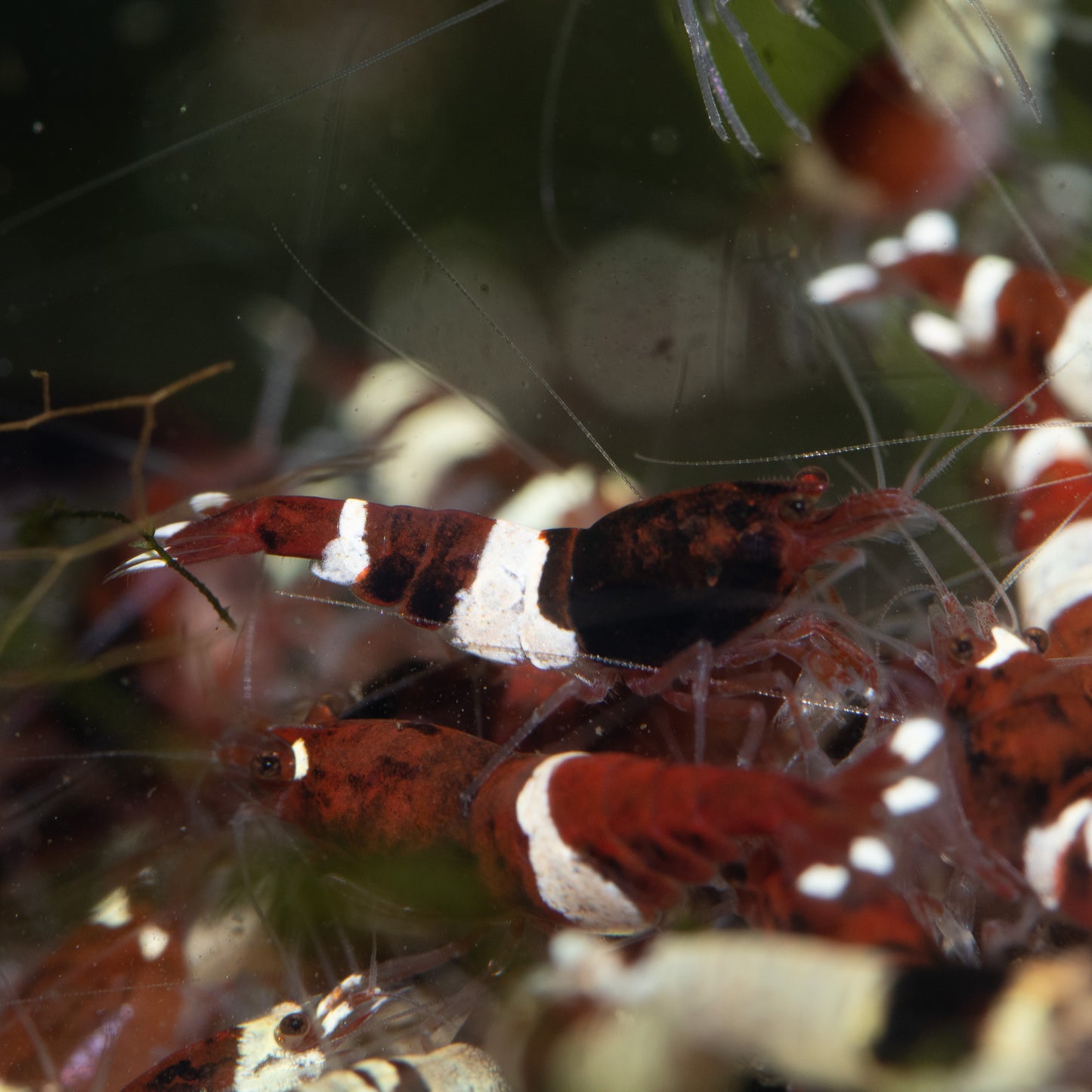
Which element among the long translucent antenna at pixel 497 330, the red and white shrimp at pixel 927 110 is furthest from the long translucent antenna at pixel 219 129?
the red and white shrimp at pixel 927 110

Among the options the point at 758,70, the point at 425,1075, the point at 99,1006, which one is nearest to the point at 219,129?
the point at 758,70

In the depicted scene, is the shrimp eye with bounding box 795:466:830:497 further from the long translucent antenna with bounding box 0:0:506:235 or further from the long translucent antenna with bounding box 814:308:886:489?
the long translucent antenna with bounding box 0:0:506:235

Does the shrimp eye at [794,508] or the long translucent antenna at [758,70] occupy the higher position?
the long translucent antenna at [758,70]

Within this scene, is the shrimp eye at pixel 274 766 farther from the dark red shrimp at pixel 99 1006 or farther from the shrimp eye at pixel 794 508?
the shrimp eye at pixel 794 508

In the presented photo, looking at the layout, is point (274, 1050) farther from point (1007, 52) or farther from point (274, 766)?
point (1007, 52)

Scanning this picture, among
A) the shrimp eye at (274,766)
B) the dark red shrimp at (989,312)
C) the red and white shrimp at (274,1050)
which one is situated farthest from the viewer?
the dark red shrimp at (989,312)

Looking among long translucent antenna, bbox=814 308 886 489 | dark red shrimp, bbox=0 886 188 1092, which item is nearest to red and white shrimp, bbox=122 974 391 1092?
dark red shrimp, bbox=0 886 188 1092

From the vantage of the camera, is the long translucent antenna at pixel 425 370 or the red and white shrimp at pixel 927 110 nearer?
the red and white shrimp at pixel 927 110
